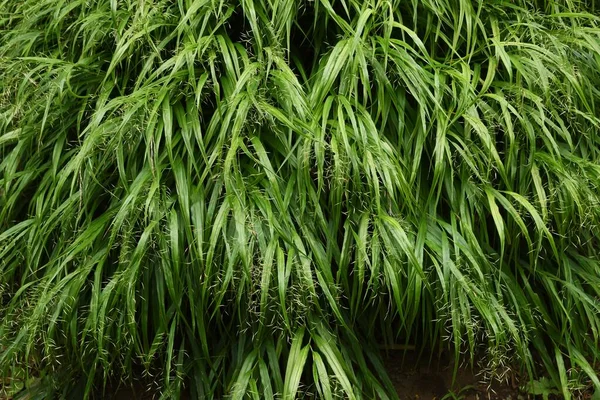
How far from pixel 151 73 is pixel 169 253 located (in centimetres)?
67

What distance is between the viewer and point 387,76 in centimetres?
244

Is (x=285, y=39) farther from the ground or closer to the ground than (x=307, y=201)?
farther from the ground

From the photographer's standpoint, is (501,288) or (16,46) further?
(16,46)

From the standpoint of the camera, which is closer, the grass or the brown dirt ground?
the grass

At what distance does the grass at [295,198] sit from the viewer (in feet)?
7.02

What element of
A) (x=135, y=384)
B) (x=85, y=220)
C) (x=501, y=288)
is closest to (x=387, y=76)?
(x=501, y=288)

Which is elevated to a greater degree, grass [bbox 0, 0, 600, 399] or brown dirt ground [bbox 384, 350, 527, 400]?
grass [bbox 0, 0, 600, 399]

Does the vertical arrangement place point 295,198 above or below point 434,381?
above

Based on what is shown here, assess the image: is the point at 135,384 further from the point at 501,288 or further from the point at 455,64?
the point at 455,64

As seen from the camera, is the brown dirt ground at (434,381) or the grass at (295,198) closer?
the grass at (295,198)

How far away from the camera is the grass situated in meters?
2.14

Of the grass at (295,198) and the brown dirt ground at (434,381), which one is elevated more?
the grass at (295,198)

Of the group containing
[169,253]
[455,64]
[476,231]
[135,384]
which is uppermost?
[455,64]

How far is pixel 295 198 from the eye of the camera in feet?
7.36
